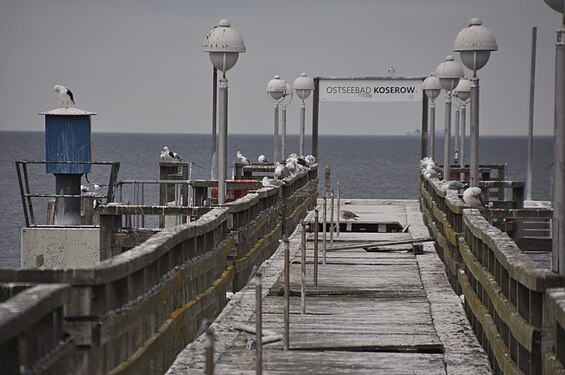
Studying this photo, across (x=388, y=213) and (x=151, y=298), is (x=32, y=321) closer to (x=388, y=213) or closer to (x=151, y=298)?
(x=151, y=298)

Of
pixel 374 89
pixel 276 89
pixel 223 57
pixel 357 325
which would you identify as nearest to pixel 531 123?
pixel 374 89

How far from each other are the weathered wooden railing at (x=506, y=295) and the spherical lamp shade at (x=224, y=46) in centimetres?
312

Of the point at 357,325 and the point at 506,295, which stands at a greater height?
the point at 506,295

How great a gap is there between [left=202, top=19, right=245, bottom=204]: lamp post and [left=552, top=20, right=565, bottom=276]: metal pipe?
7302 millimetres

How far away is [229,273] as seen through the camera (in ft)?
45.6

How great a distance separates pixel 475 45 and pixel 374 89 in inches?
791

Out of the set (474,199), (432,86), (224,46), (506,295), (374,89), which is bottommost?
(506,295)

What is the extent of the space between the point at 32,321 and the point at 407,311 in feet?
26.1

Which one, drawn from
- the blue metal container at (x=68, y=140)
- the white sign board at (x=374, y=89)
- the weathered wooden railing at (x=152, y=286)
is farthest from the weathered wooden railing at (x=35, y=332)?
the white sign board at (x=374, y=89)

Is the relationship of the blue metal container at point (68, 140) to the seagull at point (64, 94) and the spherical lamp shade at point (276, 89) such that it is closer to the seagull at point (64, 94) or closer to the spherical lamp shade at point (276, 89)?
the seagull at point (64, 94)

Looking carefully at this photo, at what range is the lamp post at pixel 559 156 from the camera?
8.30m

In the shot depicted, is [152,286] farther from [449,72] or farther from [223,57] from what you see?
[449,72]

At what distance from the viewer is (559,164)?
839 cm

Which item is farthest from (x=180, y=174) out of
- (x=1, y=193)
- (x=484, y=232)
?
(x=1, y=193)
